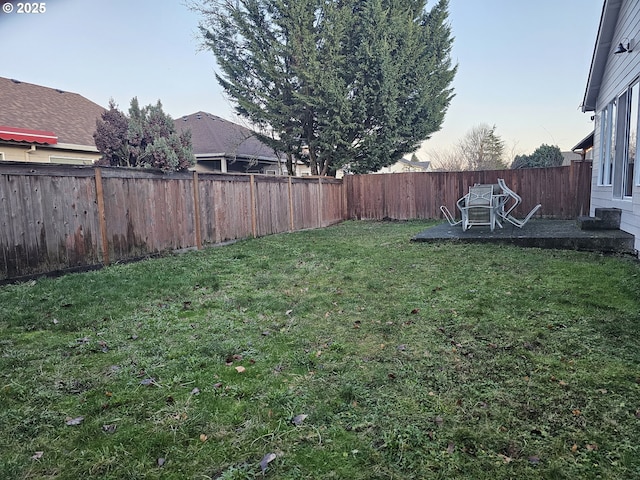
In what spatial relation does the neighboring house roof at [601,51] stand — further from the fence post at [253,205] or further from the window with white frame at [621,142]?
the fence post at [253,205]

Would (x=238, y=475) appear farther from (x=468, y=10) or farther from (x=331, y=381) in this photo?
(x=468, y=10)

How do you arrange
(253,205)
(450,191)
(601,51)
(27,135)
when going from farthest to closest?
(450,191), (27,135), (253,205), (601,51)

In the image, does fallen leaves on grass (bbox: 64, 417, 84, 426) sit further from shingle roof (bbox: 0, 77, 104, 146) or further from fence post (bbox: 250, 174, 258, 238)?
shingle roof (bbox: 0, 77, 104, 146)

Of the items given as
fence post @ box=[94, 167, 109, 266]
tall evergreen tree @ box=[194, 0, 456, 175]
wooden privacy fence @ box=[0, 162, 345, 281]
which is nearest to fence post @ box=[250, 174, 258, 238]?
wooden privacy fence @ box=[0, 162, 345, 281]

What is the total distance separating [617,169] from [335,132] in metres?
8.84

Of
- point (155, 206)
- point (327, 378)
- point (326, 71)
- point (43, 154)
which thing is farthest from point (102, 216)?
point (326, 71)

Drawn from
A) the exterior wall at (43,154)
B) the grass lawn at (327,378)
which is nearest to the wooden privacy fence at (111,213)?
the grass lawn at (327,378)

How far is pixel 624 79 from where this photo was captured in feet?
20.2

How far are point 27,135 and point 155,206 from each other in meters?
6.33

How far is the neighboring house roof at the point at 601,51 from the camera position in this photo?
6613 millimetres

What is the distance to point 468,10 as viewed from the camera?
1566 cm

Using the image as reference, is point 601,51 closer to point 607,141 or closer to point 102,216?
point 607,141

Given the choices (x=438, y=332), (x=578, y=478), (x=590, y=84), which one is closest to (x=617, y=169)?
(x=590, y=84)

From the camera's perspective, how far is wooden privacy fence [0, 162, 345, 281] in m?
4.61
